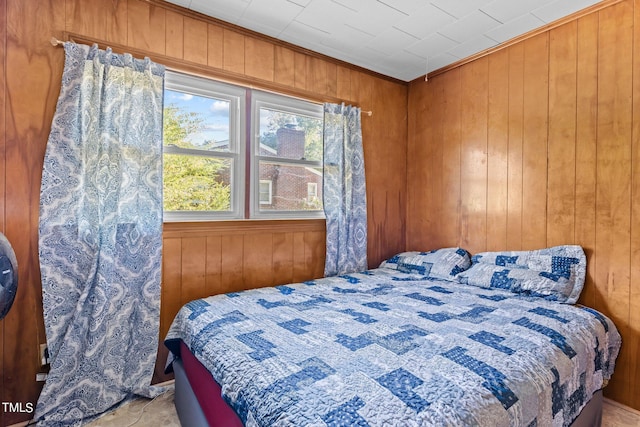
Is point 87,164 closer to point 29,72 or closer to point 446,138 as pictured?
point 29,72

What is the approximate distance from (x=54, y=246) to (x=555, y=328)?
2.62 metres

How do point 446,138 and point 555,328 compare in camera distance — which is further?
point 446,138

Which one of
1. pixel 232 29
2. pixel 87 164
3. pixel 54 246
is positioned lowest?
pixel 54 246

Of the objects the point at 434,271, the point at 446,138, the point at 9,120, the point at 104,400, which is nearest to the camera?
the point at 9,120

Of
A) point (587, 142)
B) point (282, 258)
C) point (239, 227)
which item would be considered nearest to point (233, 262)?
point (239, 227)

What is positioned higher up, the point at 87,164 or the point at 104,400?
the point at 87,164

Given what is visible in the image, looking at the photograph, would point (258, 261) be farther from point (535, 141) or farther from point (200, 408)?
point (535, 141)

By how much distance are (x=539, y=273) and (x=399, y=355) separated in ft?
4.90

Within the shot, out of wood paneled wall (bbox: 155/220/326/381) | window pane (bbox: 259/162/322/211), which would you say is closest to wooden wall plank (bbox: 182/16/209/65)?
window pane (bbox: 259/162/322/211)

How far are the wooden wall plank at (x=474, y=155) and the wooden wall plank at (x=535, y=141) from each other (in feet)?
1.04

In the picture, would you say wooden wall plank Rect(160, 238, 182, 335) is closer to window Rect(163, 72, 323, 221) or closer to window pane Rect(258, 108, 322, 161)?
window Rect(163, 72, 323, 221)

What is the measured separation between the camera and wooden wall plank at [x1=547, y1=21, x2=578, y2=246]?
2.28 m

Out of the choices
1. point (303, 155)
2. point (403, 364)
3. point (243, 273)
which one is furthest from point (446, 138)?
point (403, 364)

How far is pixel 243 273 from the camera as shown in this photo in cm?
249
